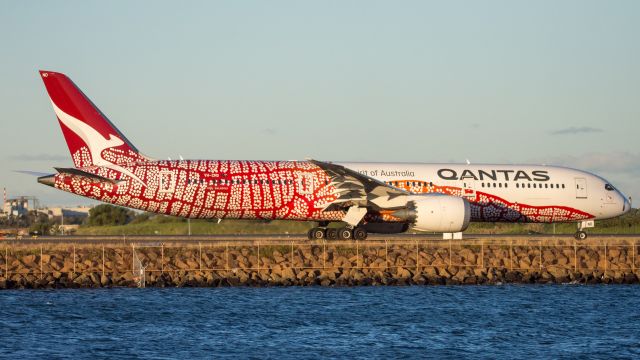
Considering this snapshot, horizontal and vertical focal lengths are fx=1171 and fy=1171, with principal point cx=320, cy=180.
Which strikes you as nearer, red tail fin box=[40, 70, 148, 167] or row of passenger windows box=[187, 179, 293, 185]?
row of passenger windows box=[187, 179, 293, 185]

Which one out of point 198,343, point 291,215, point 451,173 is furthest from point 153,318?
point 451,173

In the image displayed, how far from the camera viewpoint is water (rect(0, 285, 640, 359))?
2819cm

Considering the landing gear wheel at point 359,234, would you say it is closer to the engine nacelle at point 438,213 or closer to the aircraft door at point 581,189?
the engine nacelle at point 438,213

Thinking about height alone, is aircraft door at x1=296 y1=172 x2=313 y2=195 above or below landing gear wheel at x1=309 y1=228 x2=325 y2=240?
above

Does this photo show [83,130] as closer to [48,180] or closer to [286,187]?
[48,180]

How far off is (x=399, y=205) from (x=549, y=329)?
14388 mm

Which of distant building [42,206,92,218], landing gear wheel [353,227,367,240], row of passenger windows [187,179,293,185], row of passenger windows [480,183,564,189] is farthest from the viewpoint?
distant building [42,206,92,218]

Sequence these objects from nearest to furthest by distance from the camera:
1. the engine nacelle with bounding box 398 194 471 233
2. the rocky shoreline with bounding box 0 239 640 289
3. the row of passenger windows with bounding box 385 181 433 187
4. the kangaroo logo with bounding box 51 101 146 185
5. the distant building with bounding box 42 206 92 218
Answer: the rocky shoreline with bounding box 0 239 640 289 → the engine nacelle with bounding box 398 194 471 233 → the kangaroo logo with bounding box 51 101 146 185 → the row of passenger windows with bounding box 385 181 433 187 → the distant building with bounding box 42 206 92 218

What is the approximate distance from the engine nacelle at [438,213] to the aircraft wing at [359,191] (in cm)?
72

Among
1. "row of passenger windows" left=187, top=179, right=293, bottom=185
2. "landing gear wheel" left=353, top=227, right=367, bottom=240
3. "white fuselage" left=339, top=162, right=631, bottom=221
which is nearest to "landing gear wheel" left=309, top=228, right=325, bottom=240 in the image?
"landing gear wheel" left=353, top=227, right=367, bottom=240

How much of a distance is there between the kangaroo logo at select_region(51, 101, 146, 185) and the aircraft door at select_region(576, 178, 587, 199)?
19122mm

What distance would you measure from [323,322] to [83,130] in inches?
693

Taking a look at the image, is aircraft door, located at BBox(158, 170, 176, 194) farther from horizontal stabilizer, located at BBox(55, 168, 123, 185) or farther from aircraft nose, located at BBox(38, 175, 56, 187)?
aircraft nose, located at BBox(38, 175, 56, 187)

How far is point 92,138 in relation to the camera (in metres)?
45.8
